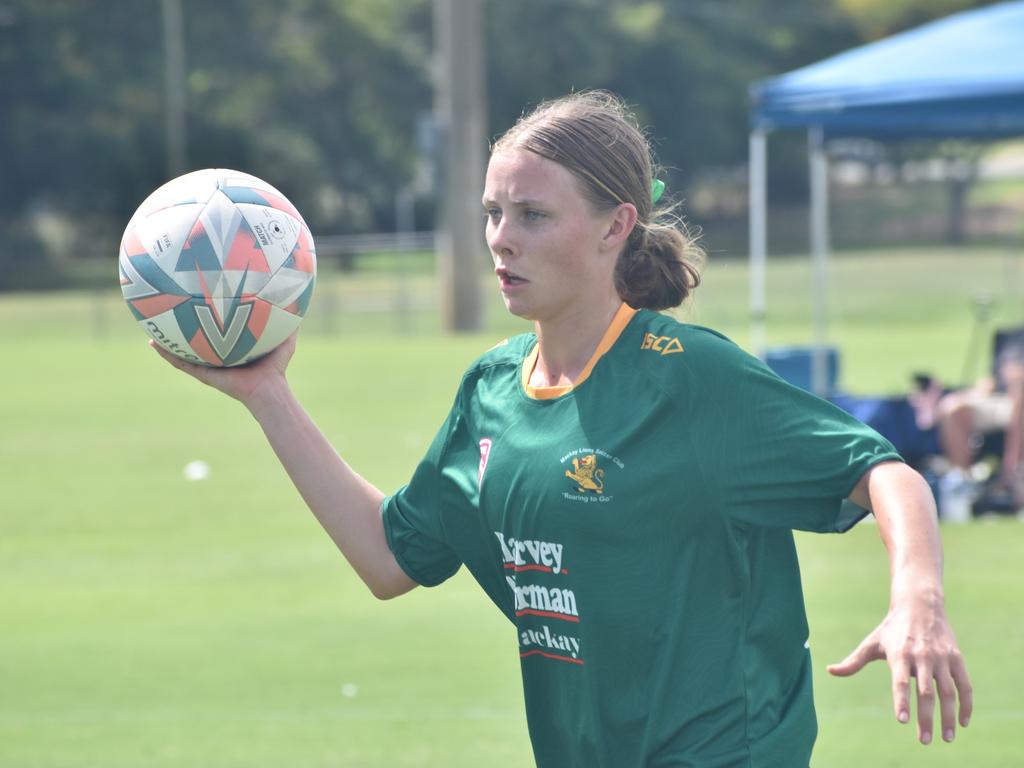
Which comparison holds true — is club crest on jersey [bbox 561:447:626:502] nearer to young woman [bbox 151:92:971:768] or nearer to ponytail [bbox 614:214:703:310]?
young woman [bbox 151:92:971:768]

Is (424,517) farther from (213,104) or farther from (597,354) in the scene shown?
(213,104)

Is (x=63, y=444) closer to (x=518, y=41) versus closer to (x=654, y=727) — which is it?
(x=654, y=727)

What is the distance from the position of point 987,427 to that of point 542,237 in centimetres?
875

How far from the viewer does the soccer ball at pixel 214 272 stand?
3441 mm

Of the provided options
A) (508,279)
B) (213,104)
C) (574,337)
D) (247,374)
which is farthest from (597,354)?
(213,104)

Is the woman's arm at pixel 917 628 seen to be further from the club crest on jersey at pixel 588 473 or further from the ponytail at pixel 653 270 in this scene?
the ponytail at pixel 653 270

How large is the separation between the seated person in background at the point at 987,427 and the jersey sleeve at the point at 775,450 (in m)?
7.92

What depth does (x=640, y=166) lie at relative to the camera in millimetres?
3133

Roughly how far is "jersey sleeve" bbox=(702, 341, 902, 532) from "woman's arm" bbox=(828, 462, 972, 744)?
0.17 meters

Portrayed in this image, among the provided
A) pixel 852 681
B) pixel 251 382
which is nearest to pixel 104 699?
pixel 852 681

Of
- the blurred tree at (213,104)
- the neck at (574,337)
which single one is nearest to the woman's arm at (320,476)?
the neck at (574,337)

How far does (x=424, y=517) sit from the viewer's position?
334 centimetres

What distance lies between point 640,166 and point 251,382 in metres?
0.92

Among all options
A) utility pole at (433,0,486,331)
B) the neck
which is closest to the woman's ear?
the neck
